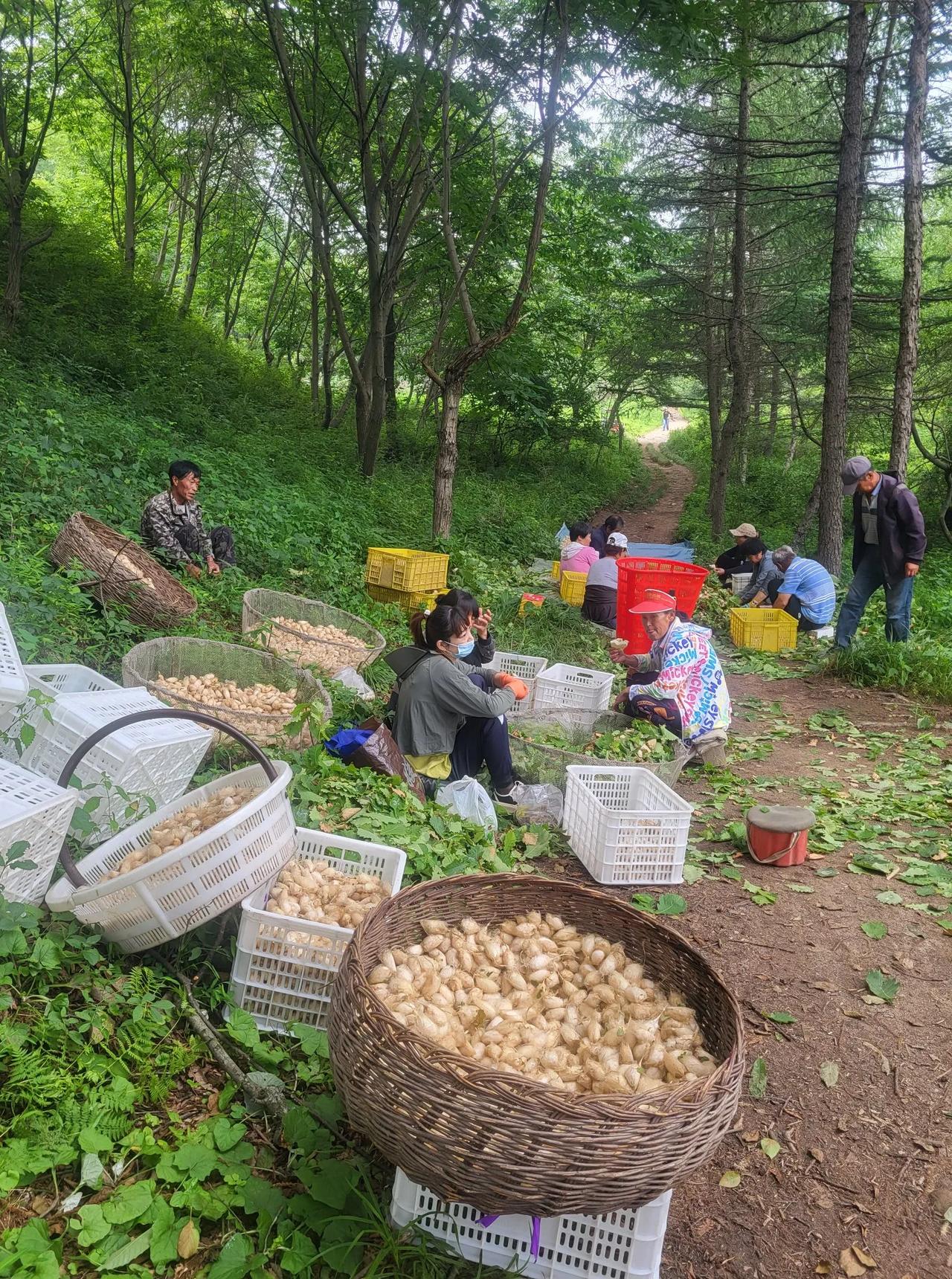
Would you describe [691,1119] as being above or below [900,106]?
below

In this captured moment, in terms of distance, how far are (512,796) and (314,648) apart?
6.61 ft

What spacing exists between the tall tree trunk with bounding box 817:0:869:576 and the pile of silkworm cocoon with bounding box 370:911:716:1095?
9749 mm

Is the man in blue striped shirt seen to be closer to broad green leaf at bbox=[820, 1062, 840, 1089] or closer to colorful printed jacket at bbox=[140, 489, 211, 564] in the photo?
colorful printed jacket at bbox=[140, 489, 211, 564]

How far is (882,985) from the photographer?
354 centimetres

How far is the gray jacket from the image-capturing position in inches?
190

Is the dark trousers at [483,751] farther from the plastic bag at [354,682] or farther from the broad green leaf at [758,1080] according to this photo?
the broad green leaf at [758,1080]

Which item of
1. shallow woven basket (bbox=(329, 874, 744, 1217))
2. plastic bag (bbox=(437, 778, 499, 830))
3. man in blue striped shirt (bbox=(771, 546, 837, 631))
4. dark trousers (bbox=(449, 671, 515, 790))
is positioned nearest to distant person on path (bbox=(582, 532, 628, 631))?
man in blue striped shirt (bbox=(771, 546, 837, 631))

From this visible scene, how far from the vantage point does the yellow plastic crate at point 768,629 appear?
9281 millimetres

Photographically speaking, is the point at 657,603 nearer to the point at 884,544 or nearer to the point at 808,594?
the point at 884,544

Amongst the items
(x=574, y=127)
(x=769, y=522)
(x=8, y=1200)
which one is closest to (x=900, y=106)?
(x=574, y=127)

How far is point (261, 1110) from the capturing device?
8.42 feet

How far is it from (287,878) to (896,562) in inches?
276

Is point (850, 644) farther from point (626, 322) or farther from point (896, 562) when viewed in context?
point (626, 322)

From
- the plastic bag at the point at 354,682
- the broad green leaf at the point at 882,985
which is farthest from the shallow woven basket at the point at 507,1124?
the plastic bag at the point at 354,682
